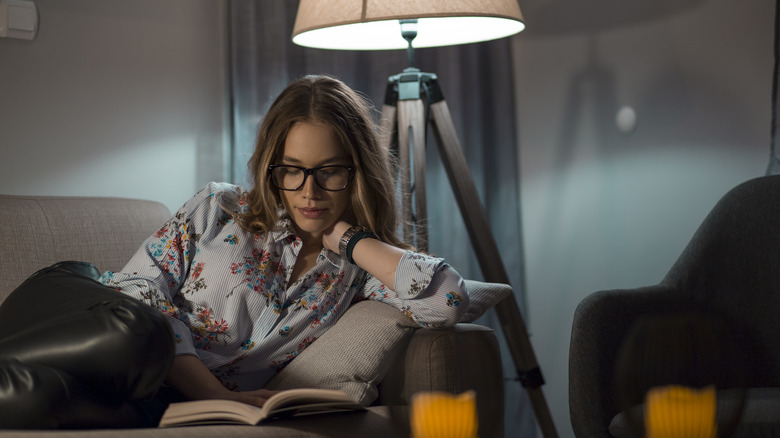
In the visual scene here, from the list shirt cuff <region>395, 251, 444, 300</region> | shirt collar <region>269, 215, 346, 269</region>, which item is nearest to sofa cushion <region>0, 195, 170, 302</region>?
shirt collar <region>269, 215, 346, 269</region>

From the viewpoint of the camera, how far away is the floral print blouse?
4.51 feet

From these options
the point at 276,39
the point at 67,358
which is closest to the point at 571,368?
the point at 67,358

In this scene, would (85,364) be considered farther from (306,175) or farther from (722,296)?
(722,296)

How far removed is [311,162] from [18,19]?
1.05 metres

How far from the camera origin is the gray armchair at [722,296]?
1556 mm

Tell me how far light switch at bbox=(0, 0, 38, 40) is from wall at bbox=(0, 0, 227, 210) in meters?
0.03

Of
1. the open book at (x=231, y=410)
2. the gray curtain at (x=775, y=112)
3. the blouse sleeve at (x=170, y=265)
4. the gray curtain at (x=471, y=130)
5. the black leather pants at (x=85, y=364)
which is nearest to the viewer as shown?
the black leather pants at (x=85, y=364)

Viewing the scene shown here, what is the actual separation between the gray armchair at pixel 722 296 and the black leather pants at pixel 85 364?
34.0 inches

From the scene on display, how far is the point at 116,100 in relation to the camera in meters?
2.20

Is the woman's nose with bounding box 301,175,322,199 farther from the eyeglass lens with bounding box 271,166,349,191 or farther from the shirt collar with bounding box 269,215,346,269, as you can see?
the shirt collar with bounding box 269,215,346,269

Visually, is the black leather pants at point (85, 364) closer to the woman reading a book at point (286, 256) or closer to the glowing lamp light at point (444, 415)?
the woman reading a book at point (286, 256)

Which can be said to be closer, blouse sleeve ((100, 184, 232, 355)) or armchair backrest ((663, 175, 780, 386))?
blouse sleeve ((100, 184, 232, 355))

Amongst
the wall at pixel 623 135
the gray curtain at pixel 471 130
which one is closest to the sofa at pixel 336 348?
the gray curtain at pixel 471 130

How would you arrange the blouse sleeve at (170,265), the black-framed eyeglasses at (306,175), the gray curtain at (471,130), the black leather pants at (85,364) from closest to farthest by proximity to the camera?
the black leather pants at (85,364) → the blouse sleeve at (170,265) → the black-framed eyeglasses at (306,175) → the gray curtain at (471,130)
